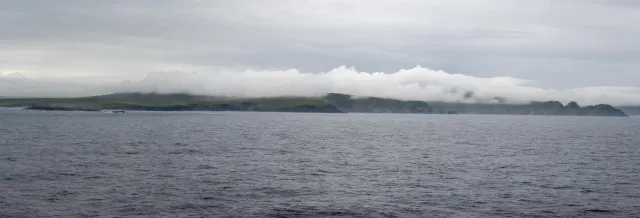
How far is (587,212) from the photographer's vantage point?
154 ft

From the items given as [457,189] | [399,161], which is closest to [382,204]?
[457,189]

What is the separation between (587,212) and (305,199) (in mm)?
24995

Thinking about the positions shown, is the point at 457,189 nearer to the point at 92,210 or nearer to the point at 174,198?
the point at 174,198

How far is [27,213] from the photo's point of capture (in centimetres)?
4278

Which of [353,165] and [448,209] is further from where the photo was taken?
[353,165]

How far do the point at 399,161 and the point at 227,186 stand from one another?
35.6 m

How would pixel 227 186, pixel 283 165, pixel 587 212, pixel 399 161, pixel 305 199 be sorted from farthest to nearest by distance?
pixel 399 161 → pixel 283 165 → pixel 227 186 → pixel 305 199 → pixel 587 212

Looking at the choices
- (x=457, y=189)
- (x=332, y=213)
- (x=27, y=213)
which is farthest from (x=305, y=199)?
(x=27, y=213)

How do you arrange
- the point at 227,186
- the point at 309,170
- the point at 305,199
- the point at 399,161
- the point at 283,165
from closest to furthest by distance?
the point at 305,199 → the point at 227,186 → the point at 309,170 → the point at 283,165 → the point at 399,161

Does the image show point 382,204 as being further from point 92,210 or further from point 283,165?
point 283,165

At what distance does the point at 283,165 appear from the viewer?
253 feet

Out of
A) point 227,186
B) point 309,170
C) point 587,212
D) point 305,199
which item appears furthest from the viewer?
point 309,170

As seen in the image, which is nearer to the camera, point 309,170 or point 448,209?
point 448,209

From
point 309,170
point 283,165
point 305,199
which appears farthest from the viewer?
point 283,165
